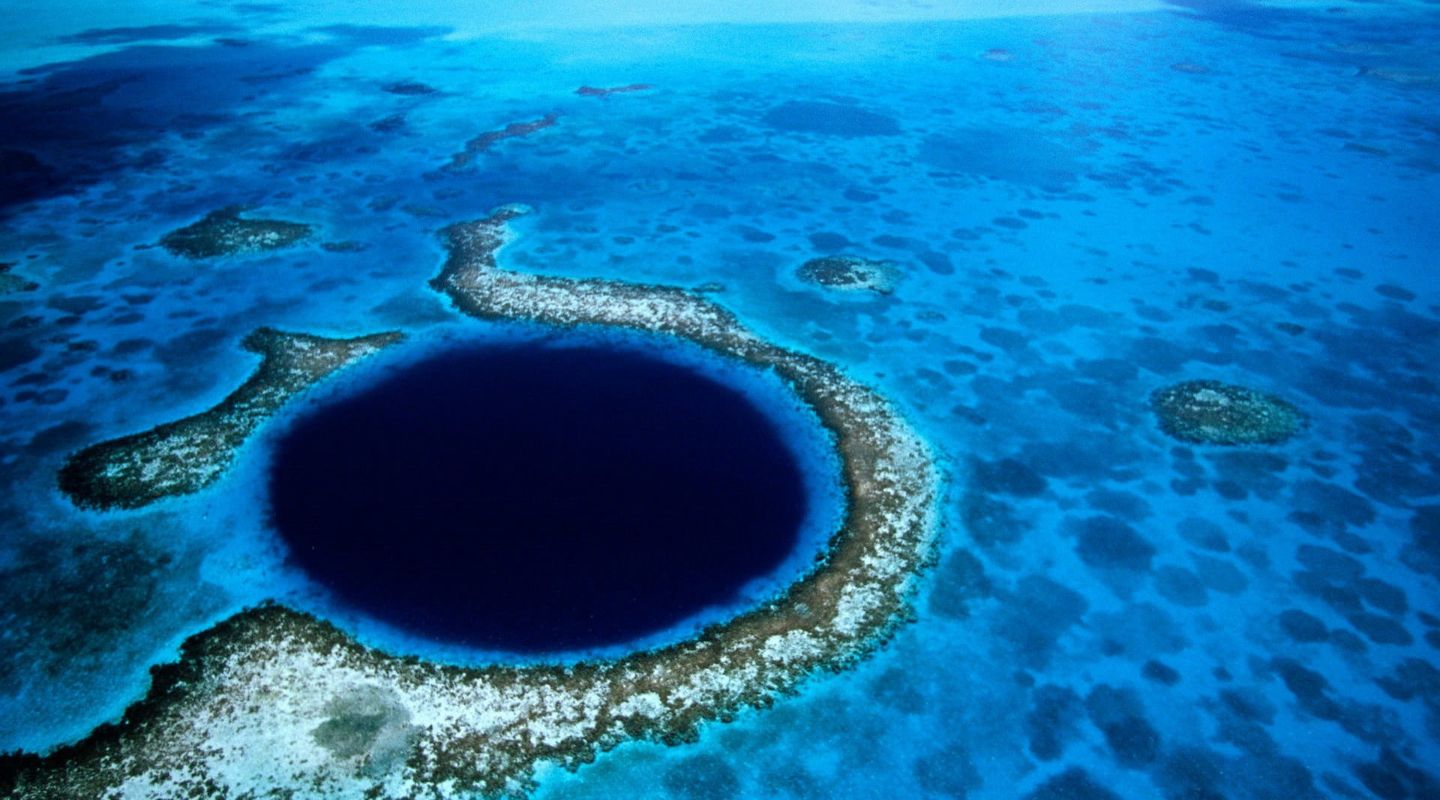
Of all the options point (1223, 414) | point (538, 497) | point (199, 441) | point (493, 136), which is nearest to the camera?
point (538, 497)

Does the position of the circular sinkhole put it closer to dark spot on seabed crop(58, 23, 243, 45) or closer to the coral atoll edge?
the coral atoll edge

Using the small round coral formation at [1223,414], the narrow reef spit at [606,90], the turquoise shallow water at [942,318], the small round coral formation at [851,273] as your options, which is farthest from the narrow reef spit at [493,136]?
the small round coral formation at [1223,414]

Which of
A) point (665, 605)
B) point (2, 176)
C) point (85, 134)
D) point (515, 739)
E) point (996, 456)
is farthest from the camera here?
point (85, 134)

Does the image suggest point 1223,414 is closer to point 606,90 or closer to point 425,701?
point 425,701

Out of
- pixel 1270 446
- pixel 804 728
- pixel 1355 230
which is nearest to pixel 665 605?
pixel 804 728

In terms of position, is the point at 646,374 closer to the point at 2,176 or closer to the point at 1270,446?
the point at 1270,446

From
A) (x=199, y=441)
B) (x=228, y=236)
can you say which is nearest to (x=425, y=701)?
(x=199, y=441)
